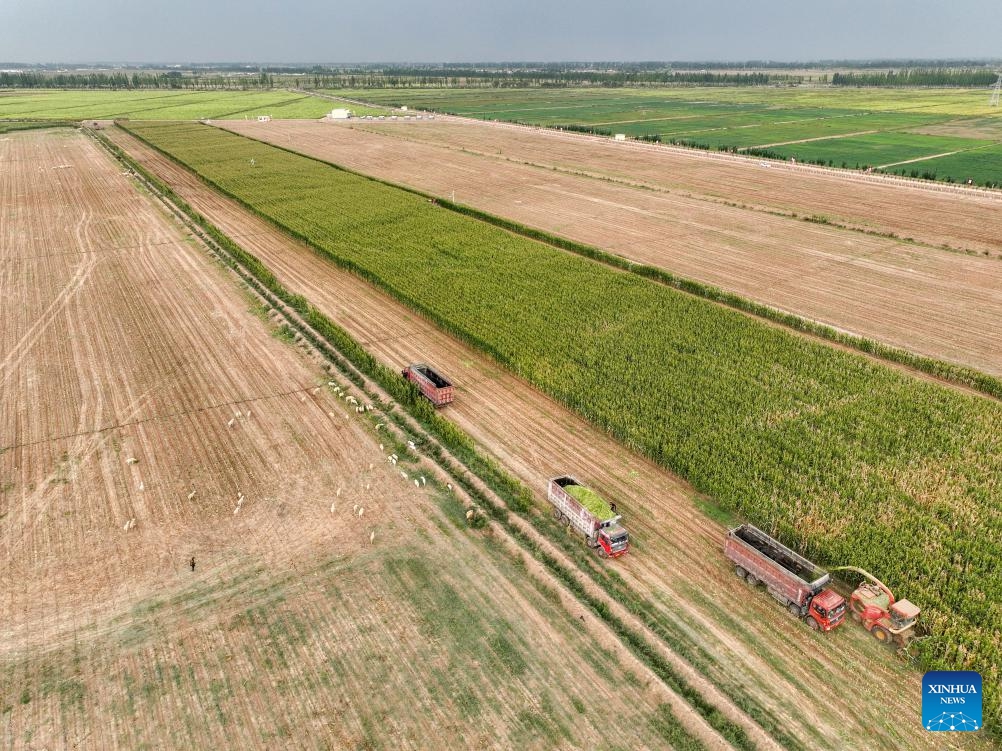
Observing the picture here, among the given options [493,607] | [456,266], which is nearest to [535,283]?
[456,266]

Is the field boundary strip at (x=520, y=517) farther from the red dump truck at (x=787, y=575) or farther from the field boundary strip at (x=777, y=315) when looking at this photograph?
the field boundary strip at (x=777, y=315)

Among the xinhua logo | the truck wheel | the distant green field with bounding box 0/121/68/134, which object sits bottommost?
the xinhua logo

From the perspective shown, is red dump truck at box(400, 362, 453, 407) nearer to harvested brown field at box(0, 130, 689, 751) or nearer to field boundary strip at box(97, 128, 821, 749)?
field boundary strip at box(97, 128, 821, 749)

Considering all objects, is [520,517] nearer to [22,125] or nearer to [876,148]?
[876,148]

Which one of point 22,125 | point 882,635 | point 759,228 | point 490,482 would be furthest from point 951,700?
point 22,125

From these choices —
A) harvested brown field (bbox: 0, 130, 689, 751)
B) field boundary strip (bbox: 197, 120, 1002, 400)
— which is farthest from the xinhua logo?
field boundary strip (bbox: 197, 120, 1002, 400)
